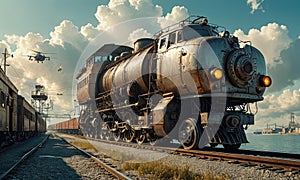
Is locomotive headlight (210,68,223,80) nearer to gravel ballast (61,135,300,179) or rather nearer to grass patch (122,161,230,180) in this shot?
gravel ballast (61,135,300,179)

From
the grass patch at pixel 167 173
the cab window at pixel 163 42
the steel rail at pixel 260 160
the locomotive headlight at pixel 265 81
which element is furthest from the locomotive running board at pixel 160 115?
the grass patch at pixel 167 173

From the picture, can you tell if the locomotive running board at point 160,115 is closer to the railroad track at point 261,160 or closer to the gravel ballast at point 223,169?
the railroad track at point 261,160

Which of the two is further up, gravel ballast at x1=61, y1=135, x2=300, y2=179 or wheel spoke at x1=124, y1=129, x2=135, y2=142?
wheel spoke at x1=124, y1=129, x2=135, y2=142

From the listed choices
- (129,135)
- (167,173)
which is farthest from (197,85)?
(129,135)

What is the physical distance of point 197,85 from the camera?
10.3 meters

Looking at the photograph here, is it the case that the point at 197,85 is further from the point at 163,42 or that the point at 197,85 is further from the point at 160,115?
the point at 163,42

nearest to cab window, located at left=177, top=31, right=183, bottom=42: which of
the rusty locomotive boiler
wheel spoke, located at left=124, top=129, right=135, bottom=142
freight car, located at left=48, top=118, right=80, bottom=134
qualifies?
the rusty locomotive boiler

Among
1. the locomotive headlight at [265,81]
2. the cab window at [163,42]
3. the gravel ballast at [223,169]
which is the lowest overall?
the gravel ballast at [223,169]

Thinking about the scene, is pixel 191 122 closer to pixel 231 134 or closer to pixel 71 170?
pixel 231 134

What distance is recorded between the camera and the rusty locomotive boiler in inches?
397

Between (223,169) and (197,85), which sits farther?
(197,85)

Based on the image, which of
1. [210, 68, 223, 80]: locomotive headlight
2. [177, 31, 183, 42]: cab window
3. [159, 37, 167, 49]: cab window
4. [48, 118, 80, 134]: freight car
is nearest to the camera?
[210, 68, 223, 80]: locomotive headlight

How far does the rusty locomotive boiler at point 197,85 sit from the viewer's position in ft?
33.1

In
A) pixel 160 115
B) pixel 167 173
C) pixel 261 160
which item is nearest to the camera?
pixel 167 173
